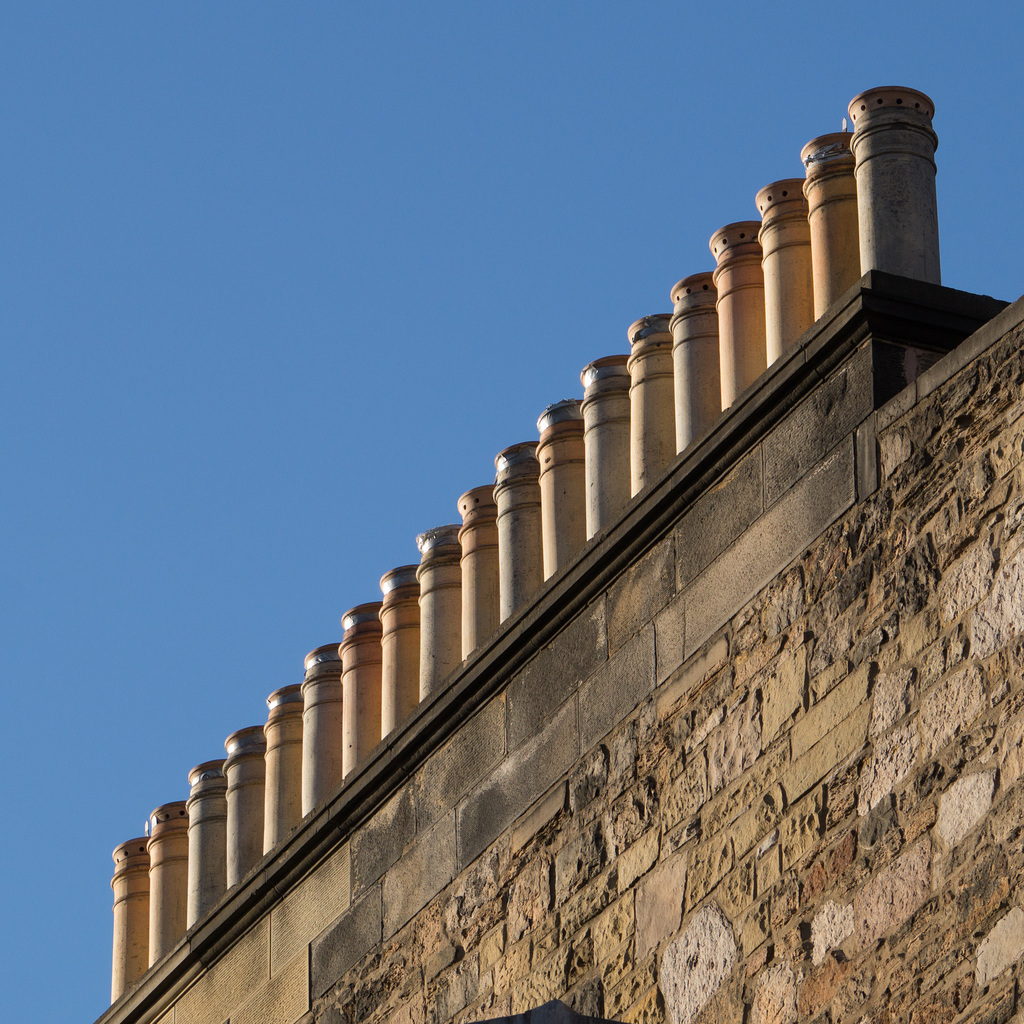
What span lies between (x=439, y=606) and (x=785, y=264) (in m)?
1.66

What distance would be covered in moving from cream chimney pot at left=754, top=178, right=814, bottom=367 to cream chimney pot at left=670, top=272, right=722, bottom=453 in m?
0.22

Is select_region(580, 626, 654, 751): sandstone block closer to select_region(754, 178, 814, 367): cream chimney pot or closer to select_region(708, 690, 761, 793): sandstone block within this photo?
select_region(708, 690, 761, 793): sandstone block

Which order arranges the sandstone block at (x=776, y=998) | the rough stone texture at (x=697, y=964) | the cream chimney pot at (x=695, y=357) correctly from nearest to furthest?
the sandstone block at (x=776, y=998) < the rough stone texture at (x=697, y=964) < the cream chimney pot at (x=695, y=357)

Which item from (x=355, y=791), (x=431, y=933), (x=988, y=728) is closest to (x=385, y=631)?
(x=355, y=791)

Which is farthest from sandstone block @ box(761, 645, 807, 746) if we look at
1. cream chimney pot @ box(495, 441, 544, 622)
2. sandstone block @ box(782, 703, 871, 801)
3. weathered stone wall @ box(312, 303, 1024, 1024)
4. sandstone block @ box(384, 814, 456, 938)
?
sandstone block @ box(384, 814, 456, 938)

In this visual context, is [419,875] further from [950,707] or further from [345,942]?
[950,707]

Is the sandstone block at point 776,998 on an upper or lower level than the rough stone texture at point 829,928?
lower

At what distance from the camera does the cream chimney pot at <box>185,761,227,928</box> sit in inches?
322

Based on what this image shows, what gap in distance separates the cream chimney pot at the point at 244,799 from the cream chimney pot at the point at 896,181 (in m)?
3.04

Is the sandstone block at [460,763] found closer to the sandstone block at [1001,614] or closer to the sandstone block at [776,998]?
the sandstone block at [776,998]

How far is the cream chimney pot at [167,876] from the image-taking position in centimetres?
839

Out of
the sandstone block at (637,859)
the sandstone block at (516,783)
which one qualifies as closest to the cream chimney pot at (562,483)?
the sandstone block at (516,783)

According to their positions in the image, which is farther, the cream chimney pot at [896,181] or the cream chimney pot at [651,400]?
the cream chimney pot at [651,400]

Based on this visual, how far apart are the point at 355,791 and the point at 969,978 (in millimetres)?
2728
